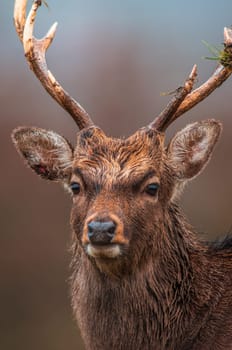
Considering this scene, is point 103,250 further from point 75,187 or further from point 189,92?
point 189,92

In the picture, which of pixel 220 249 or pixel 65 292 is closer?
pixel 220 249

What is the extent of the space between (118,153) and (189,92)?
830 mm

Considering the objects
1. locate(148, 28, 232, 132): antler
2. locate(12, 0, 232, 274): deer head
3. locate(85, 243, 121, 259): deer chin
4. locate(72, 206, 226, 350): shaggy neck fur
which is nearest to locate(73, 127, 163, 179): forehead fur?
locate(12, 0, 232, 274): deer head

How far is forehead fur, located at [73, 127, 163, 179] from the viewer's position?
8.37 meters

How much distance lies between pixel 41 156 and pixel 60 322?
311 inches

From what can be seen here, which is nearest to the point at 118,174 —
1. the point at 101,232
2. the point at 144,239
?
the point at 144,239

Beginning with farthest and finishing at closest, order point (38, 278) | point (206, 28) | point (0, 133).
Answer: point (206, 28) → point (0, 133) → point (38, 278)

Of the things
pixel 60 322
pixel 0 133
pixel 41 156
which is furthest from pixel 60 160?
pixel 0 133

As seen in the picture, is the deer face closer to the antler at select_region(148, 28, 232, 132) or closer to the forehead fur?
the forehead fur

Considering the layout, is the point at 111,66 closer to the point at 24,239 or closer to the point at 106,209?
the point at 24,239

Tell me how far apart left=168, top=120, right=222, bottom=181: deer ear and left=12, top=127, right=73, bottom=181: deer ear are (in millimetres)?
870

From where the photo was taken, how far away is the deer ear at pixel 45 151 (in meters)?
8.95

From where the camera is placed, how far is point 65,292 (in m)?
17.3

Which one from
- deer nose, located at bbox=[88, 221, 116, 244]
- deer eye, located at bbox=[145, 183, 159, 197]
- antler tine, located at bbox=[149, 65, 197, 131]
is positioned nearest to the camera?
deer nose, located at bbox=[88, 221, 116, 244]
